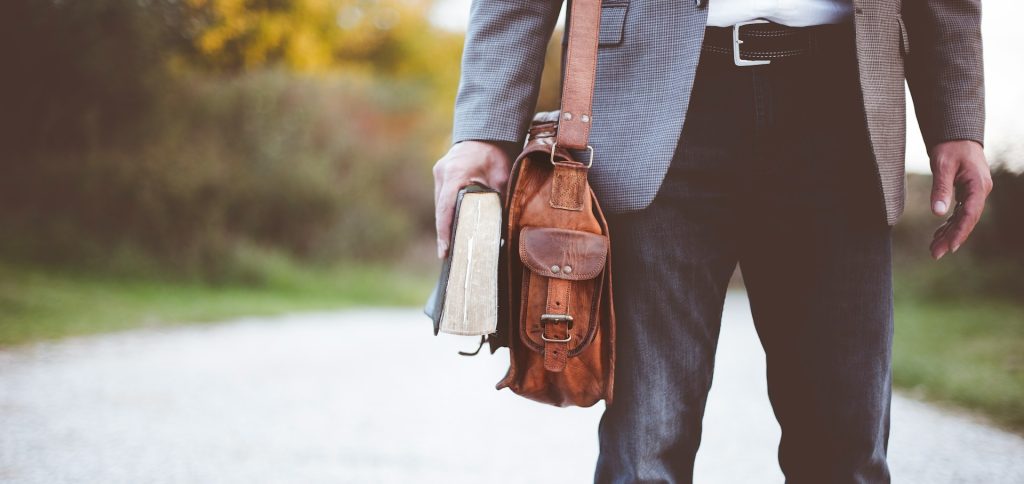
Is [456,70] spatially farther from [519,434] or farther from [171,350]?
[519,434]

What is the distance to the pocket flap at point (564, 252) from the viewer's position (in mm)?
1479

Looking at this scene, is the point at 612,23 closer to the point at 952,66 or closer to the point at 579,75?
the point at 579,75

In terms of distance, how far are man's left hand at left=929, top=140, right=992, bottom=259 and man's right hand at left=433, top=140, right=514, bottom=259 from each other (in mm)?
823

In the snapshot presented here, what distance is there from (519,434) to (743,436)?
3.64 ft

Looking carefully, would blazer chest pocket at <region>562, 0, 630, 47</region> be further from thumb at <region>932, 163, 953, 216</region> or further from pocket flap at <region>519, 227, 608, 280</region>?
thumb at <region>932, 163, 953, 216</region>

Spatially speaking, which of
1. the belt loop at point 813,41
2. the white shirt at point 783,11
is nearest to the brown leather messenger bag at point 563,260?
the white shirt at point 783,11

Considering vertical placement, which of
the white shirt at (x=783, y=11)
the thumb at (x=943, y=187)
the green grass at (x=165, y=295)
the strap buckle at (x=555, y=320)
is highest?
the white shirt at (x=783, y=11)

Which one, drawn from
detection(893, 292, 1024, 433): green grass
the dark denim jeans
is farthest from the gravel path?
the dark denim jeans

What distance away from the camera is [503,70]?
159 centimetres

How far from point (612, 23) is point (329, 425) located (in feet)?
10.6

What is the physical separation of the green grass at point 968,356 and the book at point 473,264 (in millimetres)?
3919

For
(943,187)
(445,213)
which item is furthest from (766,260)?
(445,213)

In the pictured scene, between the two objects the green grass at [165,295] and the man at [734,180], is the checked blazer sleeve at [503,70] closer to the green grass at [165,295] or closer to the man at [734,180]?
the man at [734,180]

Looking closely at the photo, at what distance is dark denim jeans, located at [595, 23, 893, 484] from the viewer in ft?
4.98
